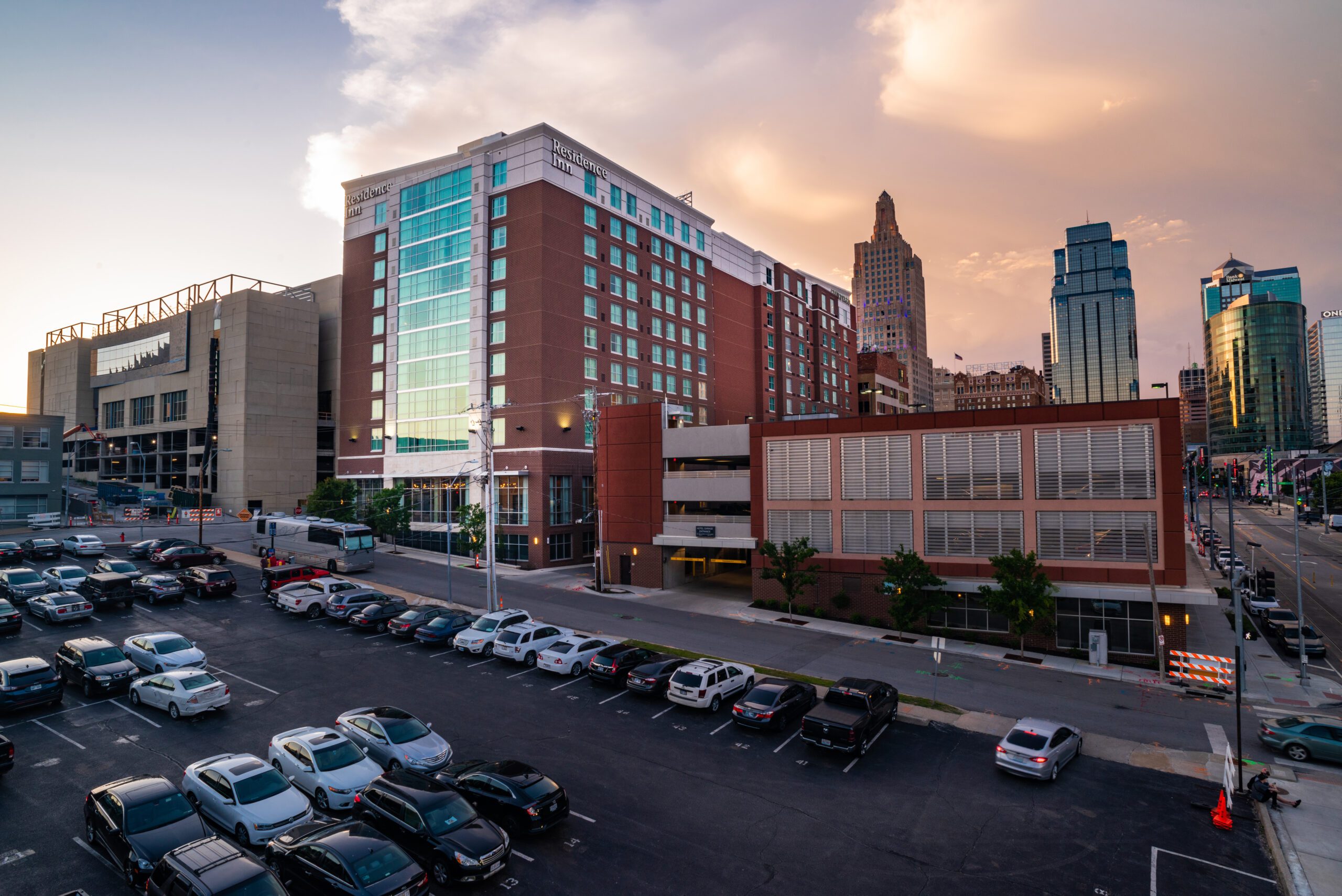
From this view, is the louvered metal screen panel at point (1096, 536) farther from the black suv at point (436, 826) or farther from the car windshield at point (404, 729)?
the black suv at point (436, 826)

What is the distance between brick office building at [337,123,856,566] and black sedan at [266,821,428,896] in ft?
148

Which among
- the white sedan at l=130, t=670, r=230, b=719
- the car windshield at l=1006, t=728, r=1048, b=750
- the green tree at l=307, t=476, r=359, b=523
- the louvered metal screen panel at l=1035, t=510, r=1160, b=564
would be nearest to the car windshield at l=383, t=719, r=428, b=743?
the white sedan at l=130, t=670, r=230, b=719

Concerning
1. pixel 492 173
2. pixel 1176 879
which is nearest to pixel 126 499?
pixel 492 173

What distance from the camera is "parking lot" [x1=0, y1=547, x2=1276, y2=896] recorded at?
14633 mm

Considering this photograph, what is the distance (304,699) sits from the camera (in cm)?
2505

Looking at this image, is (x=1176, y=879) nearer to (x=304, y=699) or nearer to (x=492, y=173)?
(x=304, y=699)

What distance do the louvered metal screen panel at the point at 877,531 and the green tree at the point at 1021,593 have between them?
563cm

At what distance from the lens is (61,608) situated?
111 feet

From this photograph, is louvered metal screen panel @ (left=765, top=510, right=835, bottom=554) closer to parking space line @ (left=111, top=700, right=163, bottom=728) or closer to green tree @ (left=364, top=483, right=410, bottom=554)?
parking space line @ (left=111, top=700, right=163, bottom=728)

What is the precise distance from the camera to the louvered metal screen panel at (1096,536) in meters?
35.4

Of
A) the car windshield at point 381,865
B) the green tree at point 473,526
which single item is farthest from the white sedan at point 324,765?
the green tree at point 473,526

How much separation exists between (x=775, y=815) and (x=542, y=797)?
593 cm

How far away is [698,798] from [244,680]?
19.7 m

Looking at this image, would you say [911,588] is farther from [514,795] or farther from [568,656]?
[514,795]
